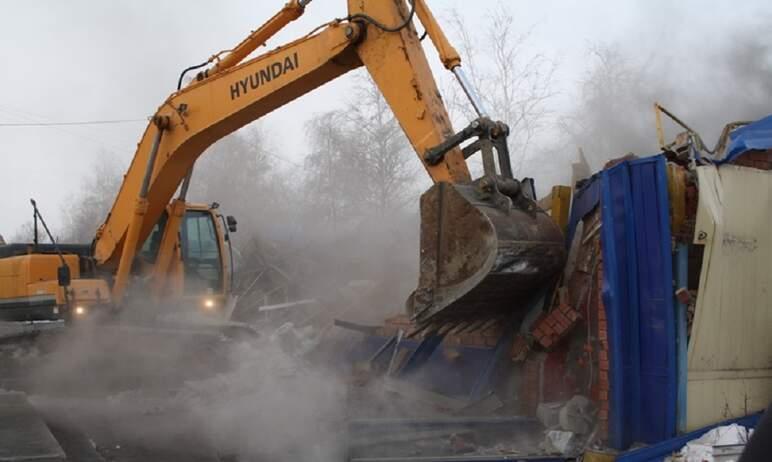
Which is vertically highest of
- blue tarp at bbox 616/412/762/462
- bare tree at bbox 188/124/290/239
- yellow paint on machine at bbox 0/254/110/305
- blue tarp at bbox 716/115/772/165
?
bare tree at bbox 188/124/290/239

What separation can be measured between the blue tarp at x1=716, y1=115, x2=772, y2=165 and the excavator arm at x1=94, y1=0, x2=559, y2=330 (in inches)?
60.2

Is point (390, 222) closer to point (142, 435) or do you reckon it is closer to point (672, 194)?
point (142, 435)

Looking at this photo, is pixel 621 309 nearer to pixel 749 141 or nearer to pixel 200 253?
pixel 749 141

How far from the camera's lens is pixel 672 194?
479cm

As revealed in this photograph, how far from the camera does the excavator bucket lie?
16.0 ft

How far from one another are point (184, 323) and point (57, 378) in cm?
147

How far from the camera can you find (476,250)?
492 centimetres

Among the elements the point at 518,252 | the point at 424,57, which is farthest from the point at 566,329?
the point at 424,57

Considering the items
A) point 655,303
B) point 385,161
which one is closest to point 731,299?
point 655,303

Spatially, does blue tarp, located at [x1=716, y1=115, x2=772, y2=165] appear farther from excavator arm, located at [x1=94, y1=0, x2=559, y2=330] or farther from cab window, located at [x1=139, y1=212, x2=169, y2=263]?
cab window, located at [x1=139, y1=212, x2=169, y2=263]

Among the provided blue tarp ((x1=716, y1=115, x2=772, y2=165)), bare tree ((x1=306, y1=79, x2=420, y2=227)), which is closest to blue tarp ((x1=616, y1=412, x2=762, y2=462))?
blue tarp ((x1=716, y1=115, x2=772, y2=165))

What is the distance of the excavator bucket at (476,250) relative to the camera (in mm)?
4879

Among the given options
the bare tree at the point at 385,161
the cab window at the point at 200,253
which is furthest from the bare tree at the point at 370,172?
the cab window at the point at 200,253

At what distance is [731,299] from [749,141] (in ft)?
4.58
